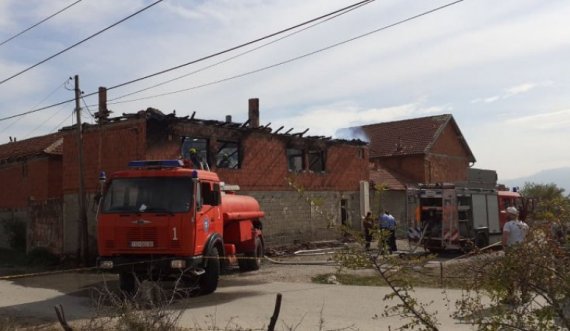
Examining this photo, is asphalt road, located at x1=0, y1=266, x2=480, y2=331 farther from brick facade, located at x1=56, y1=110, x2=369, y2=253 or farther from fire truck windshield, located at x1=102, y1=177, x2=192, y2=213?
brick facade, located at x1=56, y1=110, x2=369, y2=253

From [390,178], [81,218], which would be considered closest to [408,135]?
[390,178]

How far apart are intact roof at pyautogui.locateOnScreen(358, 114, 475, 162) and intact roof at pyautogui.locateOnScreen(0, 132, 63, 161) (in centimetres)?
2203

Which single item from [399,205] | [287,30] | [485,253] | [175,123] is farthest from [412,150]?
[485,253]

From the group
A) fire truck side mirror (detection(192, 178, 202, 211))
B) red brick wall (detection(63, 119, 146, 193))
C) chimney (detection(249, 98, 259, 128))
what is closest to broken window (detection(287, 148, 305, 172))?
chimney (detection(249, 98, 259, 128))

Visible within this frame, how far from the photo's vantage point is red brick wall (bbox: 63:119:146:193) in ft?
61.5

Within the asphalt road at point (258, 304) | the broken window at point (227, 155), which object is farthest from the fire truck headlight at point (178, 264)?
the broken window at point (227, 155)

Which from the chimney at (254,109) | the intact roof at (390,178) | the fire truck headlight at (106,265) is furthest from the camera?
the intact roof at (390,178)

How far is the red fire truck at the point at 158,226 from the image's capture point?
11.6 m

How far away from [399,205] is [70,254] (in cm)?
1989

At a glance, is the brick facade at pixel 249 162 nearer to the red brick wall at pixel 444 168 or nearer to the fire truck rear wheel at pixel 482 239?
the fire truck rear wheel at pixel 482 239

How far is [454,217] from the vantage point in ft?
68.9

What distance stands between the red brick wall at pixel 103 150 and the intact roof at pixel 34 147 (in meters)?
1.94

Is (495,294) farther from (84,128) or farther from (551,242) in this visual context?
(84,128)

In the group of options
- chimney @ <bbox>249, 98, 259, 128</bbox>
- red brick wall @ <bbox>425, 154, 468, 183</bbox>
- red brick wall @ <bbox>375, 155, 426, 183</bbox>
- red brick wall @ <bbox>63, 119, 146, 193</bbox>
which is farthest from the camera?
red brick wall @ <bbox>425, 154, 468, 183</bbox>
